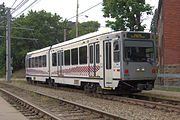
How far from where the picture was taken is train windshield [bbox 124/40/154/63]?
40.3 ft

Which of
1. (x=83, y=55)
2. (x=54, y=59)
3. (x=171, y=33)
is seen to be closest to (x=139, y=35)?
(x=83, y=55)

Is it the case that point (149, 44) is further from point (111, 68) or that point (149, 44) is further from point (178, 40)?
point (178, 40)

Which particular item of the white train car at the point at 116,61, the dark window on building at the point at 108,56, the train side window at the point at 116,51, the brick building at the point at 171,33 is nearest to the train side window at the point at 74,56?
the white train car at the point at 116,61

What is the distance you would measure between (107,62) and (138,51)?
155 cm

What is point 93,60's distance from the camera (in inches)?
551

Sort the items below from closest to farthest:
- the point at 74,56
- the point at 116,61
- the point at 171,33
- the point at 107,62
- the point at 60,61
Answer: the point at 116,61
the point at 107,62
the point at 74,56
the point at 60,61
the point at 171,33

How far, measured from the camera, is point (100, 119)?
8000mm

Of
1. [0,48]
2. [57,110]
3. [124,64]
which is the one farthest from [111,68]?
[0,48]

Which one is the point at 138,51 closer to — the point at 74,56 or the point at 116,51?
the point at 116,51

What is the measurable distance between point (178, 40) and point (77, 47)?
10872 millimetres

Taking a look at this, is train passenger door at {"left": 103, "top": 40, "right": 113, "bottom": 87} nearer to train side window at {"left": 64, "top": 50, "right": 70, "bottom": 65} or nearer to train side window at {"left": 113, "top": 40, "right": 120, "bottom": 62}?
train side window at {"left": 113, "top": 40, "right": 120, "bottom": 62}

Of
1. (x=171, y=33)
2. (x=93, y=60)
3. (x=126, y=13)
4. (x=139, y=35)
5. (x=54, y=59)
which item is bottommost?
(x=93, y=60)

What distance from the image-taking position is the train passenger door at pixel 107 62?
1270 centimetres

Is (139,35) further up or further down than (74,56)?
further up
